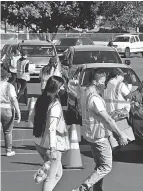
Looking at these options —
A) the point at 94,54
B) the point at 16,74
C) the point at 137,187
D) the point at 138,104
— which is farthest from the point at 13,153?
the point at 94,54

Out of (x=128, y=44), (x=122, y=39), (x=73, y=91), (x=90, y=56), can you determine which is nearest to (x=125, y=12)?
(x=122, y=39)

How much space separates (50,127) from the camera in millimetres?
7215

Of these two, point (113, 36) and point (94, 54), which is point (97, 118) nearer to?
point (94, 54)

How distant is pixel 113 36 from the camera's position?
51562mm

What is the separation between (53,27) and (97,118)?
40.9 m

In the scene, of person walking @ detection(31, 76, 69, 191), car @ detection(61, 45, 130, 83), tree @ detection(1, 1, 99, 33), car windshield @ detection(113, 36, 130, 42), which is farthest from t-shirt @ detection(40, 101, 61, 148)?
car windshield @ detection(113, 36, 130, 42)

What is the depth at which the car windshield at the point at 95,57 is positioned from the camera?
1931cm

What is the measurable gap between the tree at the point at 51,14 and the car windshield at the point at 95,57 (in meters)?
24.8

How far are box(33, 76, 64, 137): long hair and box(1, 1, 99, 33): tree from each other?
121 ft

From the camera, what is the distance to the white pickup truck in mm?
45625

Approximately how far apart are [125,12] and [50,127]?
48.2 meters

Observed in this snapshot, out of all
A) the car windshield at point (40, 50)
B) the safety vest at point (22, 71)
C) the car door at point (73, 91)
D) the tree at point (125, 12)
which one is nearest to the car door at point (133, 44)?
the tree at point (125, 12)

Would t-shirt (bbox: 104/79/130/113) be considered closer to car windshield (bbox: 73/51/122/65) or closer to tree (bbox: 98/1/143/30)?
car windshield (bbox: 73/51/122/65)

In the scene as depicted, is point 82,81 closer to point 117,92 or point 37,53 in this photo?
point 117,92
